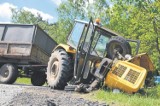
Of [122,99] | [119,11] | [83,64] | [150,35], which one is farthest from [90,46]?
[119,11]

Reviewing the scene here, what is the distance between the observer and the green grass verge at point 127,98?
8383mm

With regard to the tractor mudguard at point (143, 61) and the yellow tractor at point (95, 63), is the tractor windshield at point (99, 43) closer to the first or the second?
the yellow tractor at point (95, 63)

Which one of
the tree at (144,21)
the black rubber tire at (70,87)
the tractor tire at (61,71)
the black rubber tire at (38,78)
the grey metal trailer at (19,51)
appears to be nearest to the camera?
the black rubber tire at (70,87)

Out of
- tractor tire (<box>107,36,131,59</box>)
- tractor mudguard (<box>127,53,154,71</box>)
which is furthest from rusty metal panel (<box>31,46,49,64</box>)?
tractor mudguard (<box>127,53,154,71</box>)

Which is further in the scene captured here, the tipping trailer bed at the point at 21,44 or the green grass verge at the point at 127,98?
the tipping trailer bed at the point at 21,44

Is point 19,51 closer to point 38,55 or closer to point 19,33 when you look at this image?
point 19,33

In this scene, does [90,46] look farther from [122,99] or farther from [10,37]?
[10,37]

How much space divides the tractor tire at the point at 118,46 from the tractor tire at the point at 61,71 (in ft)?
4.25

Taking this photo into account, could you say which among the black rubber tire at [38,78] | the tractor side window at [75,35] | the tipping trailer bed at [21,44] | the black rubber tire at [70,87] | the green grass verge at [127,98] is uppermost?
the tractor side window at [75,35]

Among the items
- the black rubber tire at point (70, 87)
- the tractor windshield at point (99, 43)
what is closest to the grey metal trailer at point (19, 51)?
the black rubber tire at point (70, 87)

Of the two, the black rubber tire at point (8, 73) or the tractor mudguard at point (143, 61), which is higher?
the tractor mudguard at point (143, 61)

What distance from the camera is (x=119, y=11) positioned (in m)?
28.1

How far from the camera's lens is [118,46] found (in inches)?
451

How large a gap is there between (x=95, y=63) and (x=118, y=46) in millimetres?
871
